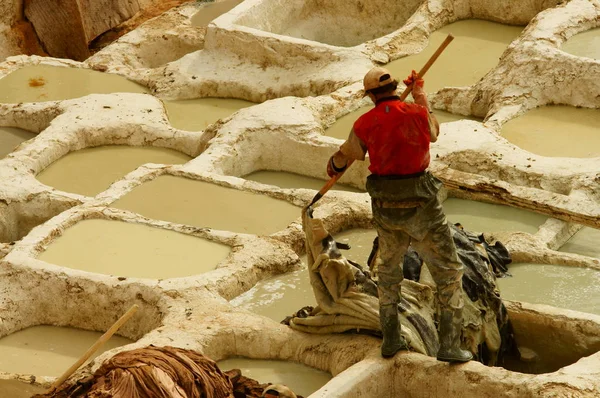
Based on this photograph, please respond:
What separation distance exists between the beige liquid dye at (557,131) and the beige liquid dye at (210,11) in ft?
18.9

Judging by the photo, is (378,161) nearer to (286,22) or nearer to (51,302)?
(51,302)

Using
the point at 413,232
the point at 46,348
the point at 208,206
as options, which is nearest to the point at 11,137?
the point at 208,206

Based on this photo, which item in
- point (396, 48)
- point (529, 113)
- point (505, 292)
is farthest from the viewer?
point (396, 48)

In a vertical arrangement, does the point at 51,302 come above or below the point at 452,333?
below

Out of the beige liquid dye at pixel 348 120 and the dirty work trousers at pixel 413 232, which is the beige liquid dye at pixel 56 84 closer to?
the beige liquid dye at pixel 348 120

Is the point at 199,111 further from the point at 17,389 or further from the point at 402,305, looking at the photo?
the point at 402,305

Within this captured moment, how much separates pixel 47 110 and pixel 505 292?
6.58 m

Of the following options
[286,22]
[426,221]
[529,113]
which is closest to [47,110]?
[286,22]

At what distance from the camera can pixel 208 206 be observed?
1340cm

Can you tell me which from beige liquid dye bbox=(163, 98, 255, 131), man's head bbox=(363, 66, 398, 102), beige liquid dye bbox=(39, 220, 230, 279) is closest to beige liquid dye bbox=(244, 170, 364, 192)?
beige liquid dye bbox=(163, 98, 255, 131)

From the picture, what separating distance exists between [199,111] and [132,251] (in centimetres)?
441

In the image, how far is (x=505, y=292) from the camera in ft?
37.7

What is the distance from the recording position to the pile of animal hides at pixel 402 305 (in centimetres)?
1045

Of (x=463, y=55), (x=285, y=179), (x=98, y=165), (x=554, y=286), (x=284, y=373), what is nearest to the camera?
(x=284, y=373)
